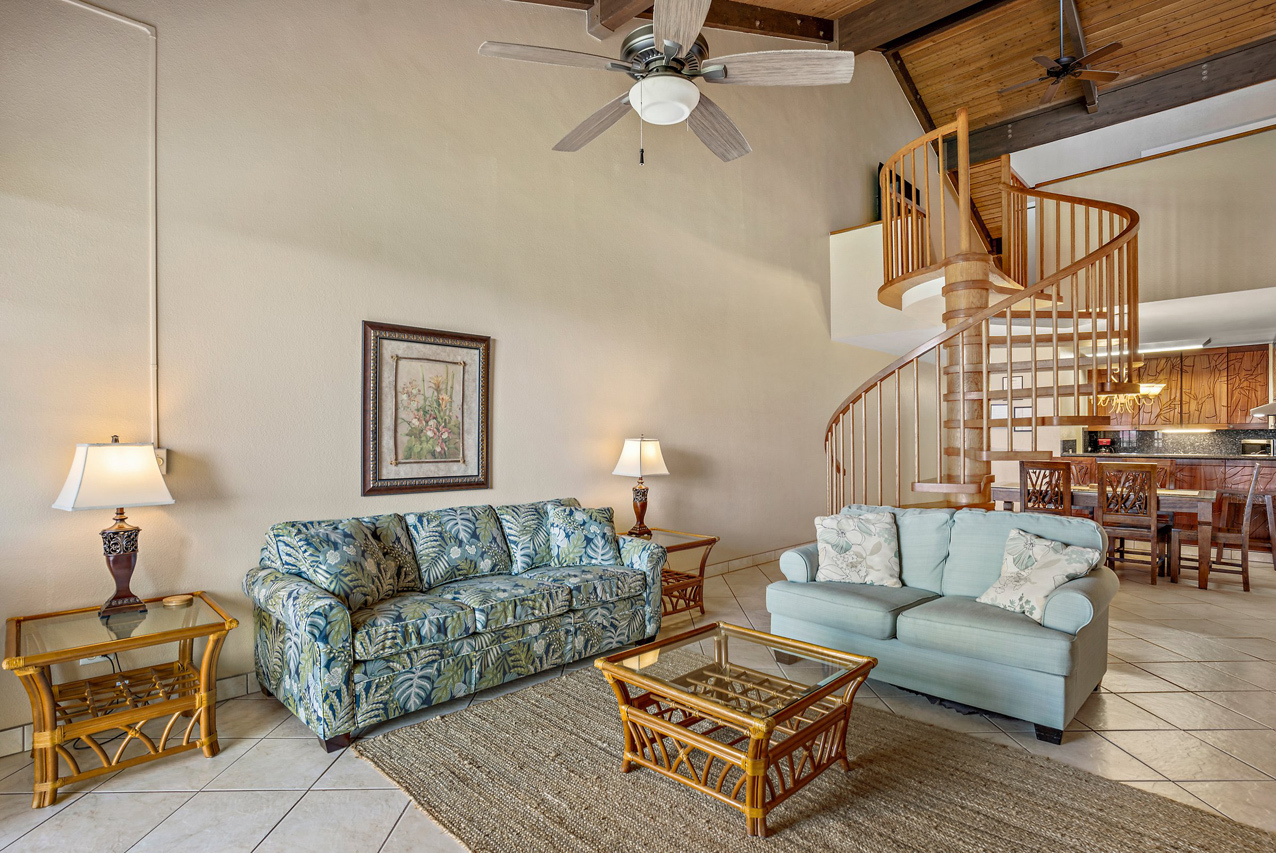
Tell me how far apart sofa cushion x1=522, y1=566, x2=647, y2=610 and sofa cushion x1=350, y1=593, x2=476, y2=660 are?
2.00 feet

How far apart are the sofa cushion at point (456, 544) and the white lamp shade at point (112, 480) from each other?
1.18 meters

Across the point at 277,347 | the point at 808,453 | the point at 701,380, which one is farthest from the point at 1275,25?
the point at 277,347

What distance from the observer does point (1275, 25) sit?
668cm

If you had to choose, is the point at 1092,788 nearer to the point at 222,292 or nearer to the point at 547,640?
the point at 547,640

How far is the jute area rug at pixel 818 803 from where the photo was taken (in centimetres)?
204

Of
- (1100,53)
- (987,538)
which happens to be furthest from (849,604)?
(1100,53)

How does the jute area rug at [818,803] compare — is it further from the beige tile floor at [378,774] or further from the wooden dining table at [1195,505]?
the wooden dining table at [1195,505]

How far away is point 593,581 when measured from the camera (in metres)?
3.62

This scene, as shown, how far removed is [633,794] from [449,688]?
110cm

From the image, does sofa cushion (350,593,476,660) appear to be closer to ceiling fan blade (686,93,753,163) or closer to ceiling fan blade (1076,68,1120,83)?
ceiling fan blade (686,93,753,163)

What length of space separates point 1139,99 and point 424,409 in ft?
28.5

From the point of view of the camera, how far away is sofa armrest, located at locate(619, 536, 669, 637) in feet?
13.0

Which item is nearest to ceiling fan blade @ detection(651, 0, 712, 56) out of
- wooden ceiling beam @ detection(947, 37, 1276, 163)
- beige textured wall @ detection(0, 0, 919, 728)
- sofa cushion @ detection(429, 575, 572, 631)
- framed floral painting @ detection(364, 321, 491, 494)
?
beige textured wall @ detection(0, 0, 919, 728)

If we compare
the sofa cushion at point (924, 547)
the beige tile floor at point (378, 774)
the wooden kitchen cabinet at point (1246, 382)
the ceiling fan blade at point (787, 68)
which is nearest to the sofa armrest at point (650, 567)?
the beige tile floor at point (378, 774)
